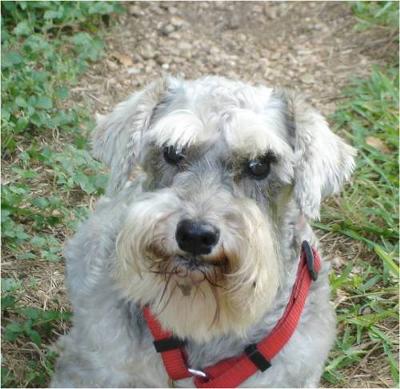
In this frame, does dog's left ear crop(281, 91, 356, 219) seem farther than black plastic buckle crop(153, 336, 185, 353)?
No

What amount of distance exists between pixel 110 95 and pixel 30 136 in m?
0.78

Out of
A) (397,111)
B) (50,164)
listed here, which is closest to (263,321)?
(50,164)

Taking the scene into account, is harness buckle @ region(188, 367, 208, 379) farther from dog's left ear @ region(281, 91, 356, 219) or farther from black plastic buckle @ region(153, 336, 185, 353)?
dog's left ear @ region(281, 91, 356, 219)

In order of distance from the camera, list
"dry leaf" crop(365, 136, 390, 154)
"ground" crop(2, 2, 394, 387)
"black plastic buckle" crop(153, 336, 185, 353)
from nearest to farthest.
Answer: "black plastic buckle" crop(153, 336, 185, 353) < "dry leaf" crop(365, 136, 390, 154) < "ground" crop(2, 2, 394, 387)

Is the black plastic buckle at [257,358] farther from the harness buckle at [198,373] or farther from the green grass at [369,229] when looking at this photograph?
the green grass at [369,229]

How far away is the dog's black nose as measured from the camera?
2848 mm

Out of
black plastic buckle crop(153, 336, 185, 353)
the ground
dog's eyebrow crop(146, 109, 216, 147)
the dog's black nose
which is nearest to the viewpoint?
the dog's black nose

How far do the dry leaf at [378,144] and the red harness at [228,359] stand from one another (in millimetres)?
2218

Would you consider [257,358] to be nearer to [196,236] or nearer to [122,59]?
[196,236]

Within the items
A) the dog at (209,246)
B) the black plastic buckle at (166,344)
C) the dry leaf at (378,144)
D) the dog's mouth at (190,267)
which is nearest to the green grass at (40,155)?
the dog at (209,246)

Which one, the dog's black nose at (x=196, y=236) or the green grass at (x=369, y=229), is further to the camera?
the green grass at (x=369, y=229)

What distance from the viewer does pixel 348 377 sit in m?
4.17

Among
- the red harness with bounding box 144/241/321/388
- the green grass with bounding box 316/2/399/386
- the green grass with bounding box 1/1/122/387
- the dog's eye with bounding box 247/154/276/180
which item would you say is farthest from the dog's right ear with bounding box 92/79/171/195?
the green grass with bounding box 316/2/399/386

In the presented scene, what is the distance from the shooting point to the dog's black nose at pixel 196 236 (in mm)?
2848
